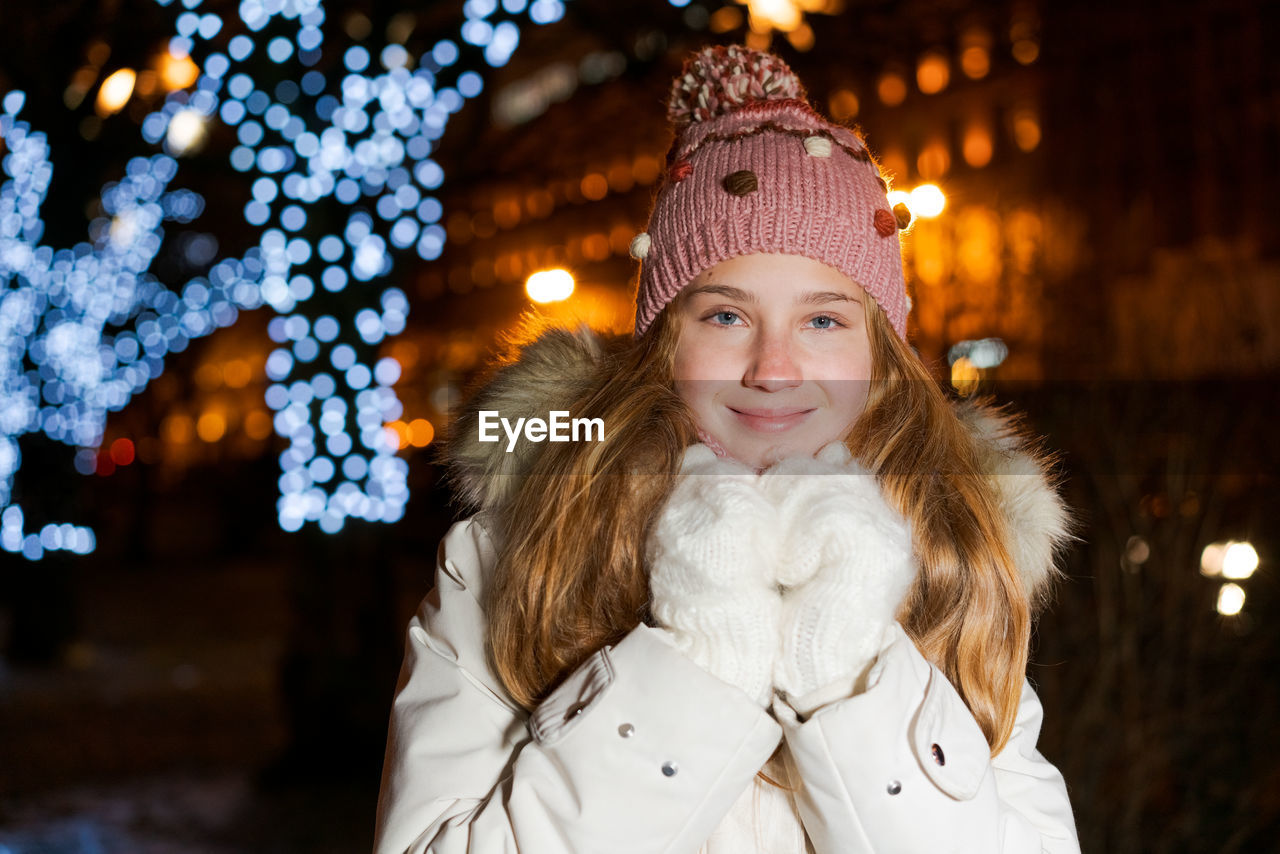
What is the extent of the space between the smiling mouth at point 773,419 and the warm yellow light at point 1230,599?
272cm

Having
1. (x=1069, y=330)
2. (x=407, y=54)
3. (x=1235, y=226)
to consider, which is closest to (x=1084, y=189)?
(x=1235, y=226)

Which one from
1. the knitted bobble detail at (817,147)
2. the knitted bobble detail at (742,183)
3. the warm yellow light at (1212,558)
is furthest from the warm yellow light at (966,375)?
the knitted bobble detail at (742,183)

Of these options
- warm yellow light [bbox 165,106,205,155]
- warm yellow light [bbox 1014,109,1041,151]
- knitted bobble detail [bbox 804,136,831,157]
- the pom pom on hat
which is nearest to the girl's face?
knitted bobble detail [bbox 804,136,831,157]

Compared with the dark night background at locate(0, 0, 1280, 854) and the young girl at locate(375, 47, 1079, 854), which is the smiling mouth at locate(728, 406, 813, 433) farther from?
the dark night background at locate(0, 0, 1280, 854)

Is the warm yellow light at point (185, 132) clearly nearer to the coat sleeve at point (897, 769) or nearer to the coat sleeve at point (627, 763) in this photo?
the coat sleeve at point (627, 763)

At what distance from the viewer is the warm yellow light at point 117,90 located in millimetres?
6102

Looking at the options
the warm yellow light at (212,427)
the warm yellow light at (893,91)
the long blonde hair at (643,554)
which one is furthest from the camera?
the warm yellow light at (212,427)

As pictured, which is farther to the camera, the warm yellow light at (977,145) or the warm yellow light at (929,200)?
the warm yellow light at (977,145)

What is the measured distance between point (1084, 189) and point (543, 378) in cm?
1420

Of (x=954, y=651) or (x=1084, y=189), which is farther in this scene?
(x=1084, y=189)

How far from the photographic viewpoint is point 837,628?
59.9 inches

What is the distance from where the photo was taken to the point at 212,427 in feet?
150

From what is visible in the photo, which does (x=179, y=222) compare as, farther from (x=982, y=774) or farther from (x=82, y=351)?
(x=982, y=774)
